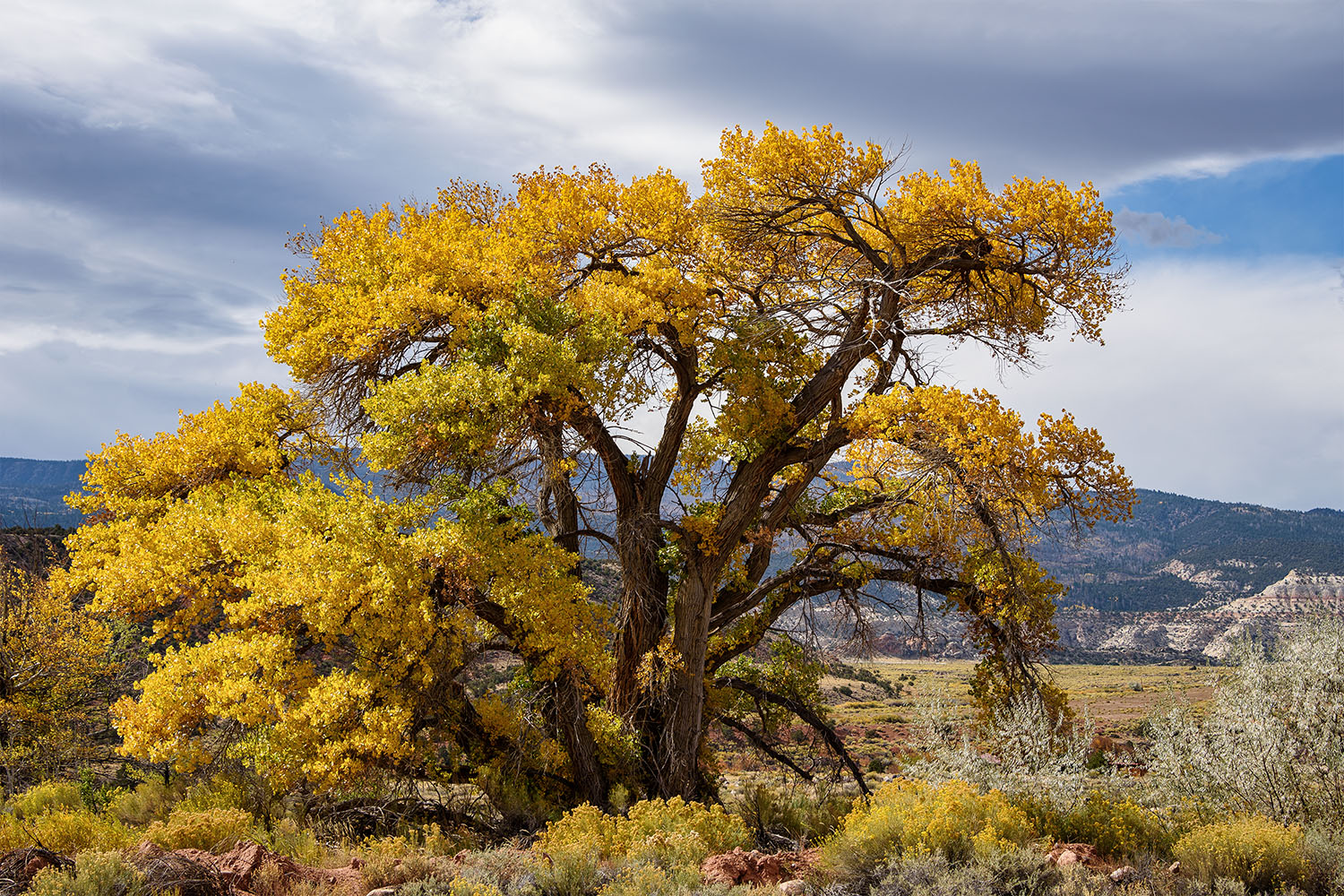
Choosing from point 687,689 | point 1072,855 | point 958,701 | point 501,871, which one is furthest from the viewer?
point 687,689

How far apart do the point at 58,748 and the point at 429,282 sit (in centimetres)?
1676

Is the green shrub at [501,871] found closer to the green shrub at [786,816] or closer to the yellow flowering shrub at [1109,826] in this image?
the green shrub at [786,816]

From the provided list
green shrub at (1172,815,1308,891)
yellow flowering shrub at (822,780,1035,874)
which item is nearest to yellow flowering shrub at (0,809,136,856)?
yellow flowering shrub at (822,780,1035,874)

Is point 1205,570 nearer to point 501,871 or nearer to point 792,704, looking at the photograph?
point 792,704

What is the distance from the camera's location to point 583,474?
45.2ft

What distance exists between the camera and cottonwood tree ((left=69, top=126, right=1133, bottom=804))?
9961 mm

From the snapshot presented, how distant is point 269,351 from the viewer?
1284 centimetres

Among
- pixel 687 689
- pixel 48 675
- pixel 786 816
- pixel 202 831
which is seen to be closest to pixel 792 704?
pixel 786 816

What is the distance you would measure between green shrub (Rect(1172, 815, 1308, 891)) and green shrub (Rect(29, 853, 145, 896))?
854 cm

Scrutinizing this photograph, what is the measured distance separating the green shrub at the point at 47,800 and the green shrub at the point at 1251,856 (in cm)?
1224

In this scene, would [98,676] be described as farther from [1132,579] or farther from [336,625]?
[1132,579]

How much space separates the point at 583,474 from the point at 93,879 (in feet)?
27.7

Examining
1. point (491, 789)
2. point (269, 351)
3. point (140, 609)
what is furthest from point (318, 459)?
point (491, 789)

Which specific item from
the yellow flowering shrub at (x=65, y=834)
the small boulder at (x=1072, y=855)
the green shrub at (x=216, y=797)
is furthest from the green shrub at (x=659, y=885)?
the green shrub at (x=216, y=797)
